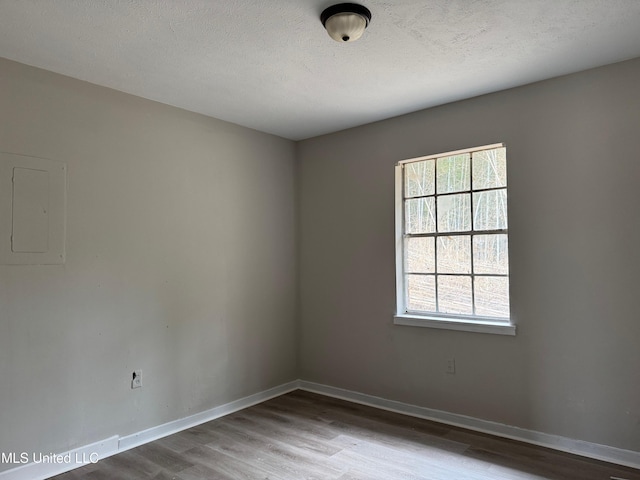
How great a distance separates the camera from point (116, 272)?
10.1 ft

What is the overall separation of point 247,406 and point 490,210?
269 cm

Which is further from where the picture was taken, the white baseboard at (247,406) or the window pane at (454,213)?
the window pane at (454,213)

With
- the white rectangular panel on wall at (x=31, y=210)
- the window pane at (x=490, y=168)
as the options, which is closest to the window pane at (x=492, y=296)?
the window pane at (x=490, y=168)

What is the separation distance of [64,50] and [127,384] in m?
2.24

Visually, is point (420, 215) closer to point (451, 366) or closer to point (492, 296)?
point (492, 296)

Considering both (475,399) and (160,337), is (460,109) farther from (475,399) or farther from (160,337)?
(160,337)

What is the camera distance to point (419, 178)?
3.74m

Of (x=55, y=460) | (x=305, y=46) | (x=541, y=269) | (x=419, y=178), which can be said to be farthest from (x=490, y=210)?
(x=55, y=460)

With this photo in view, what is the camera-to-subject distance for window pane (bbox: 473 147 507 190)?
3.29 m

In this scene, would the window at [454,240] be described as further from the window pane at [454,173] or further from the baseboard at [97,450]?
the baseboard at [97,450]

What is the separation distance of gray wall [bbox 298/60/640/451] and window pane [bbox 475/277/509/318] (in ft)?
0.38

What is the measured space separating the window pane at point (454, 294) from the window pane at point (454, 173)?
2.41 ft

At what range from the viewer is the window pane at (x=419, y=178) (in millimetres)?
3674

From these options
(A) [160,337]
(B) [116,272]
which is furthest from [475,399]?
(B) [116,272]
